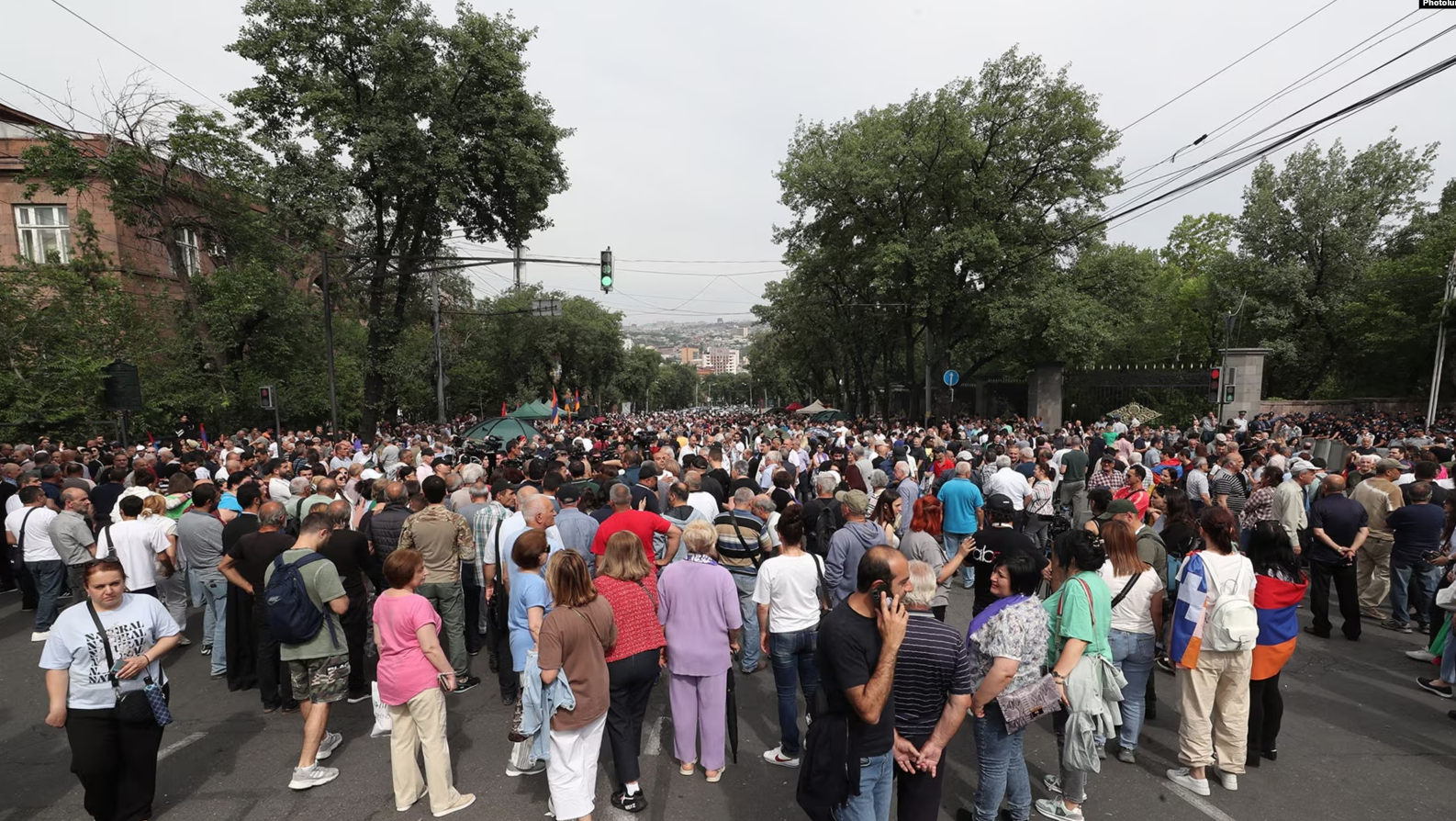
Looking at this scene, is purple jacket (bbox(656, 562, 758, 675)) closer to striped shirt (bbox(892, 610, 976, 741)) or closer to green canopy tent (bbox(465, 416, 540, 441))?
striped shirt (bbox(892, 610, 976, 741))

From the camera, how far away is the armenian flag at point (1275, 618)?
4.15 m

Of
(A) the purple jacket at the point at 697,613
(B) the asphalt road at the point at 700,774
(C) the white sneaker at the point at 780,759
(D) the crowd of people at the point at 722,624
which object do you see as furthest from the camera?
(C) the white sneaker at the point at 780,759

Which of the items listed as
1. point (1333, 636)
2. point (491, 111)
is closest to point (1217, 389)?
point (1333, 636)

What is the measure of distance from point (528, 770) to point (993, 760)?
117 inches

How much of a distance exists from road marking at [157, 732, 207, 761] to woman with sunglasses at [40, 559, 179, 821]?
1160 millimetres

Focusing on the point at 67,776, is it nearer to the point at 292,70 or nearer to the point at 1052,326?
the point at 292,70

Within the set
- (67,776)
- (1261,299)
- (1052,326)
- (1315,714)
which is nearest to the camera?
(67,776)

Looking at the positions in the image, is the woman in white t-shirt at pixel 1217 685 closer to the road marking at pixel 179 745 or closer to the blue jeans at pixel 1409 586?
the blue jeans at pixel 1409 586

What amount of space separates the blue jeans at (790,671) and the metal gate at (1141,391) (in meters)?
23.8

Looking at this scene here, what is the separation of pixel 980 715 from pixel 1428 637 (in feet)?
22.1

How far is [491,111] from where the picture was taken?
18.7 m

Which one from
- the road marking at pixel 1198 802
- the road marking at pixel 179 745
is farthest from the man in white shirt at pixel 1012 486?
the road marking at pixel 179 745

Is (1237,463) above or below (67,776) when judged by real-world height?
above

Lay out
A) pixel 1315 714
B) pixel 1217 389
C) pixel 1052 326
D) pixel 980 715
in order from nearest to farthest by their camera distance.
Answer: pixel 980 715
pixel 1315 714
pixel 1217 389
pixel 1052 326
